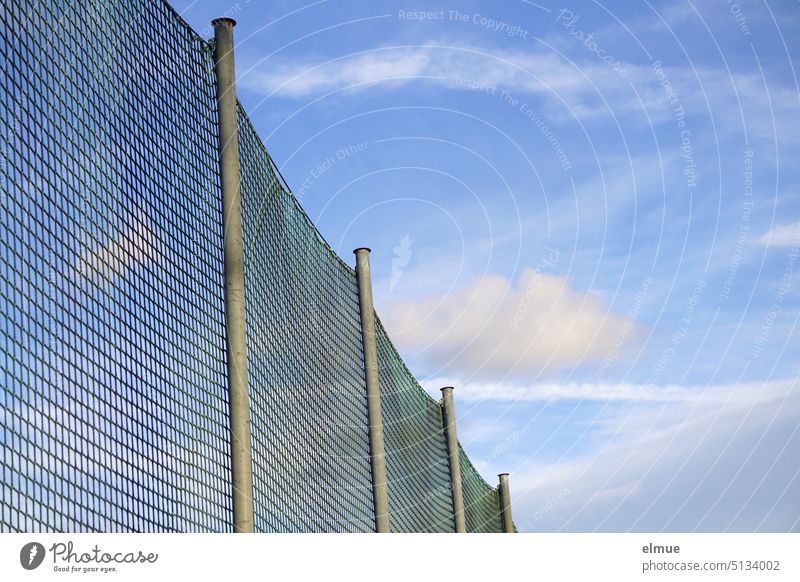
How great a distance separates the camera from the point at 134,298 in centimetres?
1053

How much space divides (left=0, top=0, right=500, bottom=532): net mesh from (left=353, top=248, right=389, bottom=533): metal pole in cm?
136

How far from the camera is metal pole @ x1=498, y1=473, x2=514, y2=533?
33.1 m

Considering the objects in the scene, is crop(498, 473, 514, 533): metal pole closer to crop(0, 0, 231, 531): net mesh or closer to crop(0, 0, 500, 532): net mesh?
crop(0, 0, 500, 532): net mesh

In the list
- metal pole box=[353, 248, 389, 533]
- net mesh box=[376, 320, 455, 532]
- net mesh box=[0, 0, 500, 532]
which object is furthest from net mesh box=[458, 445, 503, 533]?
net mesh box=[0, 0, 500, 532]

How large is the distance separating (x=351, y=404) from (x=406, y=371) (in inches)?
225

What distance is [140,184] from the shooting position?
11.1 m

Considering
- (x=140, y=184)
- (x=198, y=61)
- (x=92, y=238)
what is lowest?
(x=92, y=238)

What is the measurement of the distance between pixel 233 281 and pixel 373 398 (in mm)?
7230

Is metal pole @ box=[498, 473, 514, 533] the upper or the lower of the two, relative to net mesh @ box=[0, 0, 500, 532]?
upper

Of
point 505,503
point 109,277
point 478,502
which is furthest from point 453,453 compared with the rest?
point 109,277
